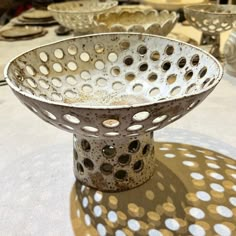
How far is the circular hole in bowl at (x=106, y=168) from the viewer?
1.64 feet

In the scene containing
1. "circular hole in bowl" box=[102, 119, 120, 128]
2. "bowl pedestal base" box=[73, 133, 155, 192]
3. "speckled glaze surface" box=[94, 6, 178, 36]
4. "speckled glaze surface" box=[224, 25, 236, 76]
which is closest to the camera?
"circular hole in bowl" box=[102, 119, 120, 128]

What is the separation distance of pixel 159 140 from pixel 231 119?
0.54 ft

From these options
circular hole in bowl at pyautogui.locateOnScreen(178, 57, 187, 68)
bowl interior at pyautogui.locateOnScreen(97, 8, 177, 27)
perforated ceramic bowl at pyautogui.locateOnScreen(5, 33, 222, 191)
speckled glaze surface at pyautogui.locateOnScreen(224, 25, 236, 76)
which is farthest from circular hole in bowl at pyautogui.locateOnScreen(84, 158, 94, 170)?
bowl interior at pyautogui.locateOnScreen(97, 8, 177, 27)

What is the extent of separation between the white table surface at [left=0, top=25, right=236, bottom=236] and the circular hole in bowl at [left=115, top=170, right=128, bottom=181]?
0.08m

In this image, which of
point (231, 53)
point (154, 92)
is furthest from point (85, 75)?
point (231, 53)

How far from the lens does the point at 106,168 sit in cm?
50

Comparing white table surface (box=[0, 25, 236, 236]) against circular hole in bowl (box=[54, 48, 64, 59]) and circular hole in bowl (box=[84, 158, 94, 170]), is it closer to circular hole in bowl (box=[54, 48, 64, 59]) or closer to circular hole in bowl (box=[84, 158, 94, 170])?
circular hole in bowl (box=[84, 158, 94, 170])

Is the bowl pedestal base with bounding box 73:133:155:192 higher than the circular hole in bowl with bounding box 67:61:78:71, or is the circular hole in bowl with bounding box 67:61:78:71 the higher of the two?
the circular hole in bowl with bounding box 67:61:78:71

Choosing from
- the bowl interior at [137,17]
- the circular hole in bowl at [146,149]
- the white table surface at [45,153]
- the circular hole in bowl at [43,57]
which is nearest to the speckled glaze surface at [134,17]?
the bowl interior at [137,17]

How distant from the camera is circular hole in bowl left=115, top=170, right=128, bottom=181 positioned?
503 millimetres

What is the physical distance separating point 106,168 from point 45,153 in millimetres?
163

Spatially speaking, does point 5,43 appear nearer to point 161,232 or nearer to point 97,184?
point 97,184

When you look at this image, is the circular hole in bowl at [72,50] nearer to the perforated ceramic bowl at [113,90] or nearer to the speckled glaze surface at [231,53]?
the perforated ceramic bowl at [113,90]

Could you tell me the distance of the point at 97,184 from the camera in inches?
20.3
